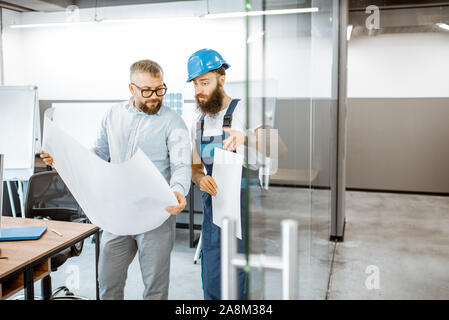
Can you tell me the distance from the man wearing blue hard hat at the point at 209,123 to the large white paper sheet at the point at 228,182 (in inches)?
3.4

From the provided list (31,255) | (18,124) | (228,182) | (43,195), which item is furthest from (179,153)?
(18,124)

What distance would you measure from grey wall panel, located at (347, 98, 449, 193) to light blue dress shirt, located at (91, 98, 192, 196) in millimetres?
4443

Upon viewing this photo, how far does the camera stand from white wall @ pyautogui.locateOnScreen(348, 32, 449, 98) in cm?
496

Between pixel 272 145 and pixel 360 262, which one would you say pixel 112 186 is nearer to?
pixel 272 145

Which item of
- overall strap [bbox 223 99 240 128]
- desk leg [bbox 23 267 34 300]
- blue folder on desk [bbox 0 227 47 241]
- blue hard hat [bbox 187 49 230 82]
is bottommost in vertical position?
desk leg [bbox 23 267 34 300]

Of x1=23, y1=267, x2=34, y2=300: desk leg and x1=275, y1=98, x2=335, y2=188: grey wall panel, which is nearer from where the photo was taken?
x1=275, y1=98, x2=335, y2=188: grey wall panel

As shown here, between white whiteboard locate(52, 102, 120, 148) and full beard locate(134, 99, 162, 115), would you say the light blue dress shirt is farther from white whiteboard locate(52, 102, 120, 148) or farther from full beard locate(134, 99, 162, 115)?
white whiteboard locate(52, 102, 120, 148)

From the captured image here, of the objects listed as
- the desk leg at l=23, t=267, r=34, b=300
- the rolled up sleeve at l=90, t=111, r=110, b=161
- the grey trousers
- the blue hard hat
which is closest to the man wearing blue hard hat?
the blue hard hat

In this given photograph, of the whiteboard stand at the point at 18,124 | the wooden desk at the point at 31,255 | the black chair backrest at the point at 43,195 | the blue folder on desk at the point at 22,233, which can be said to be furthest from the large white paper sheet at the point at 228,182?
the whiteboard stand at the point at 18,124

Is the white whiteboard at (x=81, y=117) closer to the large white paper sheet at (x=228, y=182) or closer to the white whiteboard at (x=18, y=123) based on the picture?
the white whiteboard at (x=18, y=123)

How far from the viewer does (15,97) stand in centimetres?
336
